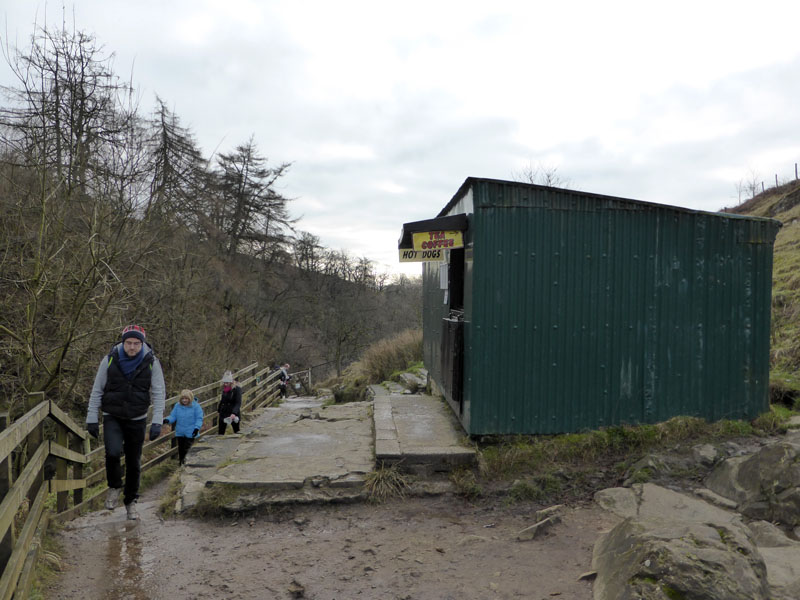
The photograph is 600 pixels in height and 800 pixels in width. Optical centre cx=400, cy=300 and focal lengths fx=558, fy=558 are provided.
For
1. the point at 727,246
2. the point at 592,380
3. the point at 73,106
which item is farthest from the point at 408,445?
the point at 73,106

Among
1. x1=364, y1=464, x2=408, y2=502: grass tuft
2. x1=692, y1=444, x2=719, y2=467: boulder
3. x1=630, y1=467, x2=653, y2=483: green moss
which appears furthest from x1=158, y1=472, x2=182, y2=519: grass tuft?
x1=692, y1=444, x2=719, y2=467: boulder

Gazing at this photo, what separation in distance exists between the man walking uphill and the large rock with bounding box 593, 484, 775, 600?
13.0 ft

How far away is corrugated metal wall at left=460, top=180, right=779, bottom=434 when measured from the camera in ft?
20.6

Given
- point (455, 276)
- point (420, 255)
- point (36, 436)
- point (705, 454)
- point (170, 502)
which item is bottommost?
point (170, 502)

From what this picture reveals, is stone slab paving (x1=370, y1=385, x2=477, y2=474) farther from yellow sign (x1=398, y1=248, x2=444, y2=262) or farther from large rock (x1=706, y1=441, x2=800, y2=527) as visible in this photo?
large rock (x1=706, y1=441, x2=800, y2=527)

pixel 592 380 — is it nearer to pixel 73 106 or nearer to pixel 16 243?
pixel 16 243

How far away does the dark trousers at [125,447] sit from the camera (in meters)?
5.19

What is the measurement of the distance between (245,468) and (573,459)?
3.62 m

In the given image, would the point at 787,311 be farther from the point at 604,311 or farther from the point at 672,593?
the point at 672,593

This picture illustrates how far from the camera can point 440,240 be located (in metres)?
6.94

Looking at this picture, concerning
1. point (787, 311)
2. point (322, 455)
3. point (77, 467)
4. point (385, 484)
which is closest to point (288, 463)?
point (322, 455)

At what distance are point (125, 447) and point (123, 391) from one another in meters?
0.59

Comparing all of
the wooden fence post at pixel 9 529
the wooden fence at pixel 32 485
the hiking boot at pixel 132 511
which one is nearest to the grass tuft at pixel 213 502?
the hiking boot at pixel 132 511

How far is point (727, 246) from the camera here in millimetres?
6566
